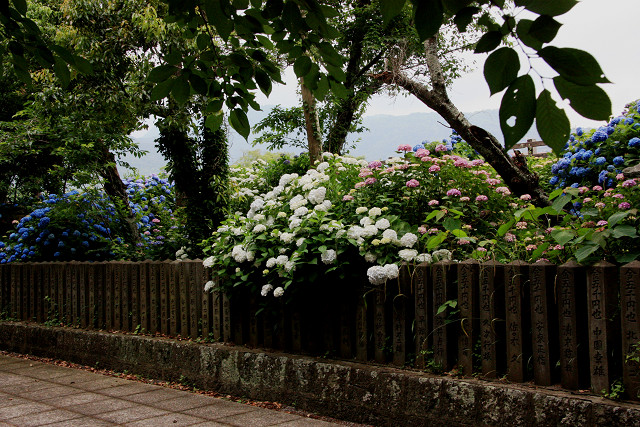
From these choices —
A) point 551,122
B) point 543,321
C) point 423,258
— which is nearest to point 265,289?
point 423,258

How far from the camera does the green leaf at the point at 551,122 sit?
4.31 ft

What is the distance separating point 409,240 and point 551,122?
9.89 ft

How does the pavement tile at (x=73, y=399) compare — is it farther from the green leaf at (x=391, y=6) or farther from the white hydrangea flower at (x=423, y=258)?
the green leaf at (x=391, y=6)

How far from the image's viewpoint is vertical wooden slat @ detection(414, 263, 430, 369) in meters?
4.05

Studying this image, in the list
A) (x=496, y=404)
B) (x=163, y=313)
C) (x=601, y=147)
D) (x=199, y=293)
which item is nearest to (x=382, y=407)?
(x=496, y=404)

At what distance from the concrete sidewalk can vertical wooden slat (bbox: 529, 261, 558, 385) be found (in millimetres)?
1566

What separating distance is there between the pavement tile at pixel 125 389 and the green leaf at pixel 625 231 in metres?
4.23

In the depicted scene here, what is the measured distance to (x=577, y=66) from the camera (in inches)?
49.9

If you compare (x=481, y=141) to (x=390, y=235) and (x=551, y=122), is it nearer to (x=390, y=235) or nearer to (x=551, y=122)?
(x=390, y=235)

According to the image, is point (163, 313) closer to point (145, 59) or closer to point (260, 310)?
point (260, 310)

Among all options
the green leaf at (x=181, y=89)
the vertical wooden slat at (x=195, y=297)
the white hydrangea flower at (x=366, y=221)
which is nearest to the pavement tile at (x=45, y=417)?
the vertical wooden slat at (x=195, y=297)

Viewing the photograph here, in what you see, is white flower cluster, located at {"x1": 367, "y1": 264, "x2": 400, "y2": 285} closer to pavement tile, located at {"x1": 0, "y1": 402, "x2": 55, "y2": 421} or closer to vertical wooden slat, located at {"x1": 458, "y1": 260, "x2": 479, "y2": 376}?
vertical wooden slat, located at {"x1": 458, "y1": 260, "x2": 479, "y2": 376}

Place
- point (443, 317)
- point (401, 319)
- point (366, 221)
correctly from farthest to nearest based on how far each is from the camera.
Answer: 1. point (366, 221)
2. point (401, 319)
3. point (443, 317)

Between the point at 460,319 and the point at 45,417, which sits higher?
the point at 460,319
